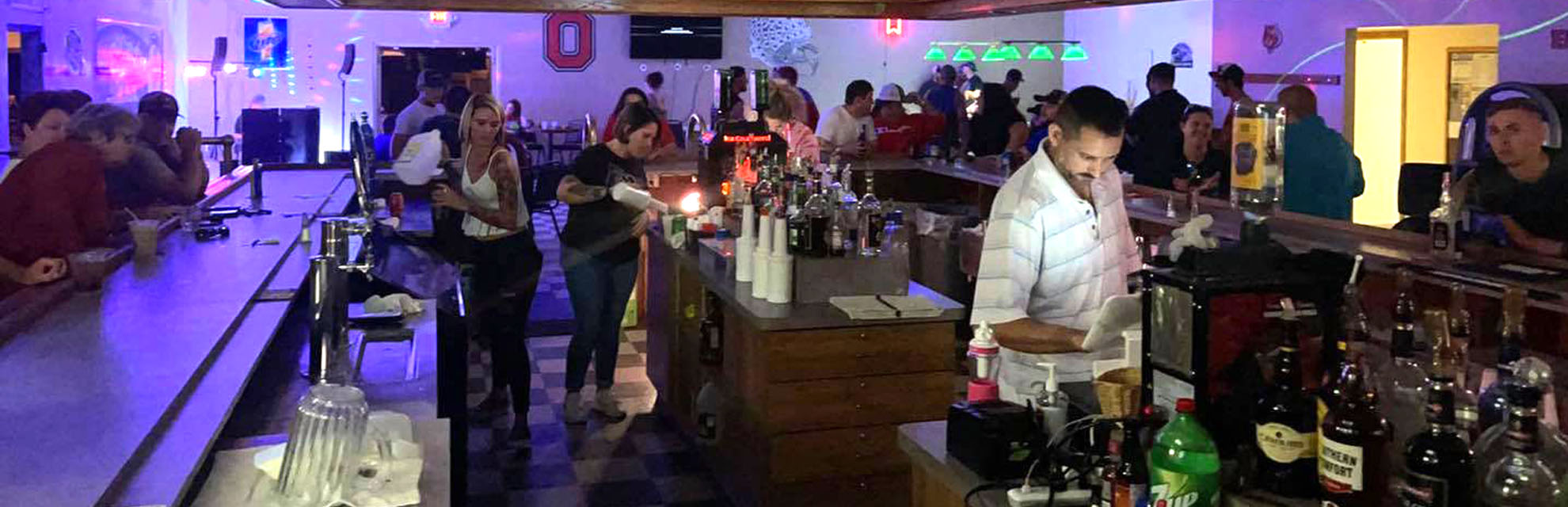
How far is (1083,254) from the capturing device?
3.12 m

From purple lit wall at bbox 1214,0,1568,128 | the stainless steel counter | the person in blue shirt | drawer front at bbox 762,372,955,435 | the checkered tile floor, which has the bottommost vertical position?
the checkered tile floor

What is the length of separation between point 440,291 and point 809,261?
1.30 meters

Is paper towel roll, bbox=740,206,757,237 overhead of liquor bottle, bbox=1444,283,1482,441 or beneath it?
overhead

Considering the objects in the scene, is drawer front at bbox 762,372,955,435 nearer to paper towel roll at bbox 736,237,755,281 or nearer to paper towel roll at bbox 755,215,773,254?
A: paper towel roll at bbox 755,215,773,254

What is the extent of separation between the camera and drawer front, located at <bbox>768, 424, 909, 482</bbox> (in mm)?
4078

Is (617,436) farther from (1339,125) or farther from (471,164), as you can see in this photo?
(1339,125)

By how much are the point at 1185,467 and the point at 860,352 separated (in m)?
2.30

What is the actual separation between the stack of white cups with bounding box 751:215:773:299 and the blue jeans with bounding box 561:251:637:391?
1287 mm

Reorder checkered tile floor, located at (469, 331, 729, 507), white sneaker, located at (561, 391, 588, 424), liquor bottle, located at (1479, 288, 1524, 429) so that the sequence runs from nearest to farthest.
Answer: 1. liquor bottle, located at (1479, 288, 1524, 429)
2. checkered tile floor, located at (469, 331, 729, 507)
3. white sneaker, located at (561, 391, 588, 424)

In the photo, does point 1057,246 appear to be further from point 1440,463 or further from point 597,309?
point 597,309

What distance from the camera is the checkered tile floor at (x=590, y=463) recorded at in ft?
15.8

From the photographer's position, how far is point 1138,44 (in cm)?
1575

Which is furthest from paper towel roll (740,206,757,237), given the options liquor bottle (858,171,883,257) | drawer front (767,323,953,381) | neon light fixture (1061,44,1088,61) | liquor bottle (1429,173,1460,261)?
neon light fixture (1061,44,1088,61)

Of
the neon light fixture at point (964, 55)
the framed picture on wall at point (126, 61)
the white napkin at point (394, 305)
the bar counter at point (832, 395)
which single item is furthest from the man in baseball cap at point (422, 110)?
the neon light fixture at point (964, 55)
